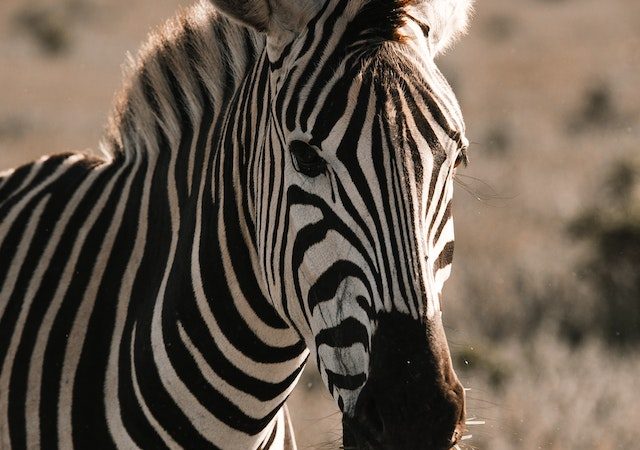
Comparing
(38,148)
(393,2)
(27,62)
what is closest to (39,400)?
(393,2)

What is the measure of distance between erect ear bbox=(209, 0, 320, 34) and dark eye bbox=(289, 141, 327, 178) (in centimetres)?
35

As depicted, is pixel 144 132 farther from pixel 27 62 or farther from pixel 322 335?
pixel 27 62

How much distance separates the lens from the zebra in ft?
8.09

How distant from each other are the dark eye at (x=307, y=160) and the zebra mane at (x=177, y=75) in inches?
26.8

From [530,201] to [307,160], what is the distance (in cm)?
1017

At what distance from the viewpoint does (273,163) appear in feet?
9.01

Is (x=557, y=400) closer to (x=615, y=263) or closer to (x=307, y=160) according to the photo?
(x=615, y=263)

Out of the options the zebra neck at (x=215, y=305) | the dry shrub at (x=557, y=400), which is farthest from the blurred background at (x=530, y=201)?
the zebra neck at (x=215, y=305)

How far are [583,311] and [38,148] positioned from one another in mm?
9356

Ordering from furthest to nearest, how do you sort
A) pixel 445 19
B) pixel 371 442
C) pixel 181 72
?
1. pixel 181 72
2. pixel 445 19
3. pixel 371 442

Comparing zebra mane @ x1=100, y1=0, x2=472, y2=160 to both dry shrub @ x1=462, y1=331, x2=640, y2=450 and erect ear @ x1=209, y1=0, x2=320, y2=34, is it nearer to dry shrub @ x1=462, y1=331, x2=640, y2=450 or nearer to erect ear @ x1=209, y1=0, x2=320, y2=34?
erect ear @ x1=209, y1=0, x2=320, y2=34

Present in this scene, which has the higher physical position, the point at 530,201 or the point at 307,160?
the point at 307,160

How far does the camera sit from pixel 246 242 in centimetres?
298

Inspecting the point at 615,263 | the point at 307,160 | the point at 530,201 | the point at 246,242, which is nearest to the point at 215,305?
the point at 246,242
